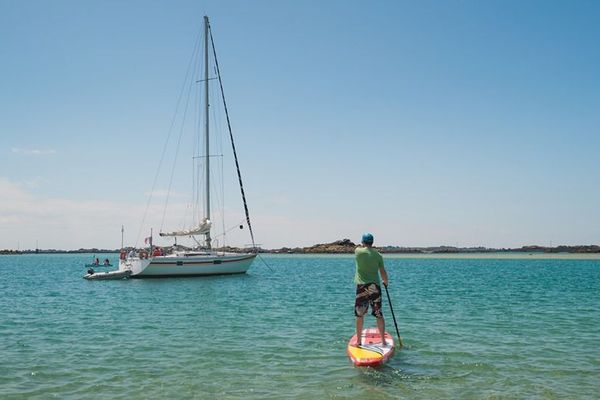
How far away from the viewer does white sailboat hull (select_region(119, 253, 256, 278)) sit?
4447 cm

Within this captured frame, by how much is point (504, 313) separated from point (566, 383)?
11369 mm

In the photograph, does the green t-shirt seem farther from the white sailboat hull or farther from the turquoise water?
the white sailboat hull

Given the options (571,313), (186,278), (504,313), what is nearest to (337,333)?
(504,313)

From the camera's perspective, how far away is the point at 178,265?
4469 centimetres

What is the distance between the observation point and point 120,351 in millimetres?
13805

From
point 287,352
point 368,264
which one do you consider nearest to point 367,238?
point 368,264

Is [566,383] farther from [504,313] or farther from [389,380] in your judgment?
[504,313]

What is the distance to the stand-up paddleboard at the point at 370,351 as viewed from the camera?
11.5 metres

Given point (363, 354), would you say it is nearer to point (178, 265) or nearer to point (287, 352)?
point (287, 352)

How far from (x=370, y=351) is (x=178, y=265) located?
3494 centimetres

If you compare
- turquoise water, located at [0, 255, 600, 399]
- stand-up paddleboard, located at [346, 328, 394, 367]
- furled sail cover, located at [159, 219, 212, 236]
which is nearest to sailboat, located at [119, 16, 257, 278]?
furled sail cover, located at [159, 219, 212, 236]

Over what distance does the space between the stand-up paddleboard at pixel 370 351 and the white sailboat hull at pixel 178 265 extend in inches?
1314

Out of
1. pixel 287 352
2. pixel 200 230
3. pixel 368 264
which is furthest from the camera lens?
pixel 200 230

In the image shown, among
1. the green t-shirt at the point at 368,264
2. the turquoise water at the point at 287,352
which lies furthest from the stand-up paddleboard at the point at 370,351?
the green t-shirt at the point at 368,264
